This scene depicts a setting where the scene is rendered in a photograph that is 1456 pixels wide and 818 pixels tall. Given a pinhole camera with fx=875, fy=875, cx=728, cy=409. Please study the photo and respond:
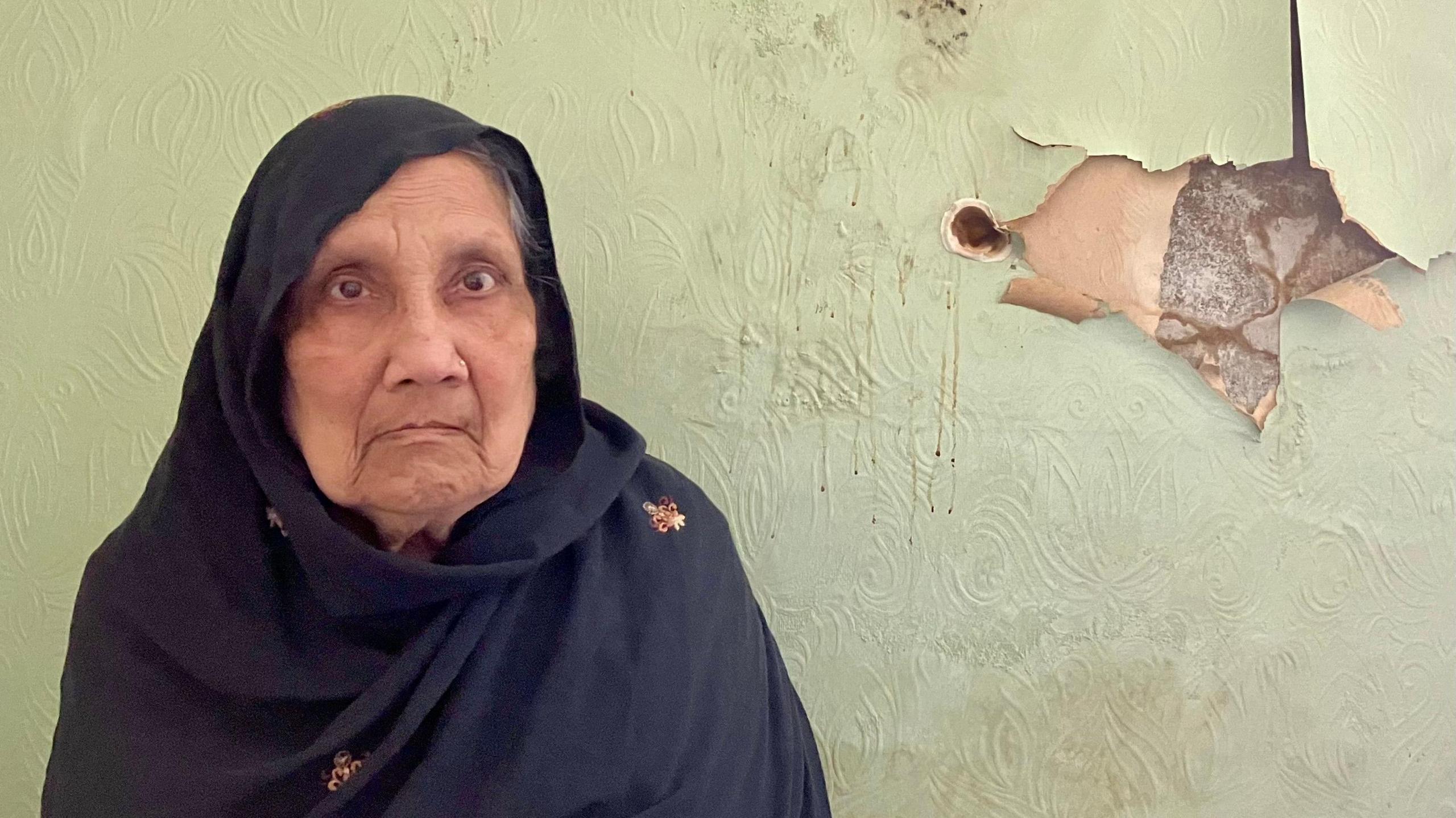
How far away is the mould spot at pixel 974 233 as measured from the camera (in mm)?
928

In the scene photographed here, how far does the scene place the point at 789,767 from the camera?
0.78 meters

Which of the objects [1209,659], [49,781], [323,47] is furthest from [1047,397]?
[49,781]

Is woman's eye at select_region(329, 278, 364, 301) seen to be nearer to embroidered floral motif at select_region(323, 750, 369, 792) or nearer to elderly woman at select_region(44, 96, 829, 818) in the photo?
elderly woman at select_region(44, 96, 829, 818)

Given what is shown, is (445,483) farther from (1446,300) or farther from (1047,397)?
(1446,300)

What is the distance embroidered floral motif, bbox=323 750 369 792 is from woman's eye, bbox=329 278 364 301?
0.34m

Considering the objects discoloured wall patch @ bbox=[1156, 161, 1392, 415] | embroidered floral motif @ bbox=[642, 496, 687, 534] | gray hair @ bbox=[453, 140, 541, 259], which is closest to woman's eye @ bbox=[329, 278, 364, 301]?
gray hair @ bbox=[453, 140, 541, 259]

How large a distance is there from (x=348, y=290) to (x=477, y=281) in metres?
0.09

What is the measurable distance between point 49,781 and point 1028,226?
3.38ft

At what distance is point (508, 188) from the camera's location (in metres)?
0.72

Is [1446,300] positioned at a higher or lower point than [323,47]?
lower

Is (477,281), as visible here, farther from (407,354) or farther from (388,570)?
(388,570)

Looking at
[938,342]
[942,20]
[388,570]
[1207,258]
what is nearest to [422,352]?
[388,570]

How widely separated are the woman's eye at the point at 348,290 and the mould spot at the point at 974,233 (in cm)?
58

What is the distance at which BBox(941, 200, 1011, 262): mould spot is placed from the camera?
3.04 ft
